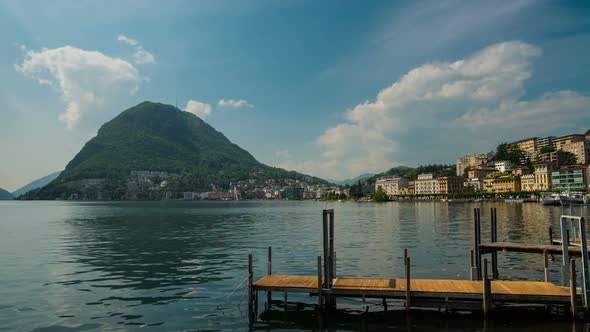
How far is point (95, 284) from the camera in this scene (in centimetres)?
2700

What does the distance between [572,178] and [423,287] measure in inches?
7936

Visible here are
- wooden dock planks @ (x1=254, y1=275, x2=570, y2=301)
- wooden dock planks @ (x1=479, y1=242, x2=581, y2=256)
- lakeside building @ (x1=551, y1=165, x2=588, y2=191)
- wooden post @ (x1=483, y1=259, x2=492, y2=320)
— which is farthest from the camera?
lakeside building @ (x1=551, y1=165, x2=588, y2=191)

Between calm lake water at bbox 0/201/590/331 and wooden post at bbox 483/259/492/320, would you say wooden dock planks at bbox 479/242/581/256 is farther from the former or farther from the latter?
wooden post at bbox 483/259/492/320

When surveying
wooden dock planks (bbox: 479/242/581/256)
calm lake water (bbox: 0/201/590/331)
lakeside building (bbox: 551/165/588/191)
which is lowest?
calm lake water (bbox: 0/201/590/331)

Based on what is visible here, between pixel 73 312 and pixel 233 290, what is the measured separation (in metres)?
8.25

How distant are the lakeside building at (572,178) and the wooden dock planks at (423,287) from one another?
18977 cm

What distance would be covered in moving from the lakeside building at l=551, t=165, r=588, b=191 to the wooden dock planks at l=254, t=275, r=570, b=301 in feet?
623

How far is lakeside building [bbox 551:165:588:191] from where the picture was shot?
184m

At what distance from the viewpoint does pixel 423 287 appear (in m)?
19.8

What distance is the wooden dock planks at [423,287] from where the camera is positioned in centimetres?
1891

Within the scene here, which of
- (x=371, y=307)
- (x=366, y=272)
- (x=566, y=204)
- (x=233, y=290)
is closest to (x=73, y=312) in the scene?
(x=233, y=290)

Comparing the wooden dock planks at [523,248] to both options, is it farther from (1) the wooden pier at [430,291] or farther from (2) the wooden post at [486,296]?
(2) the wooden post at [486,296]

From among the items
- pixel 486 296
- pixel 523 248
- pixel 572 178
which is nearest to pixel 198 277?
pixel 486 296

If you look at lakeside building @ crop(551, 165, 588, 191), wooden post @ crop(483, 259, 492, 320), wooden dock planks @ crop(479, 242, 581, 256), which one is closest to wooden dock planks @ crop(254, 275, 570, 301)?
wooden post @ crop(483, 259, 492, 320)
